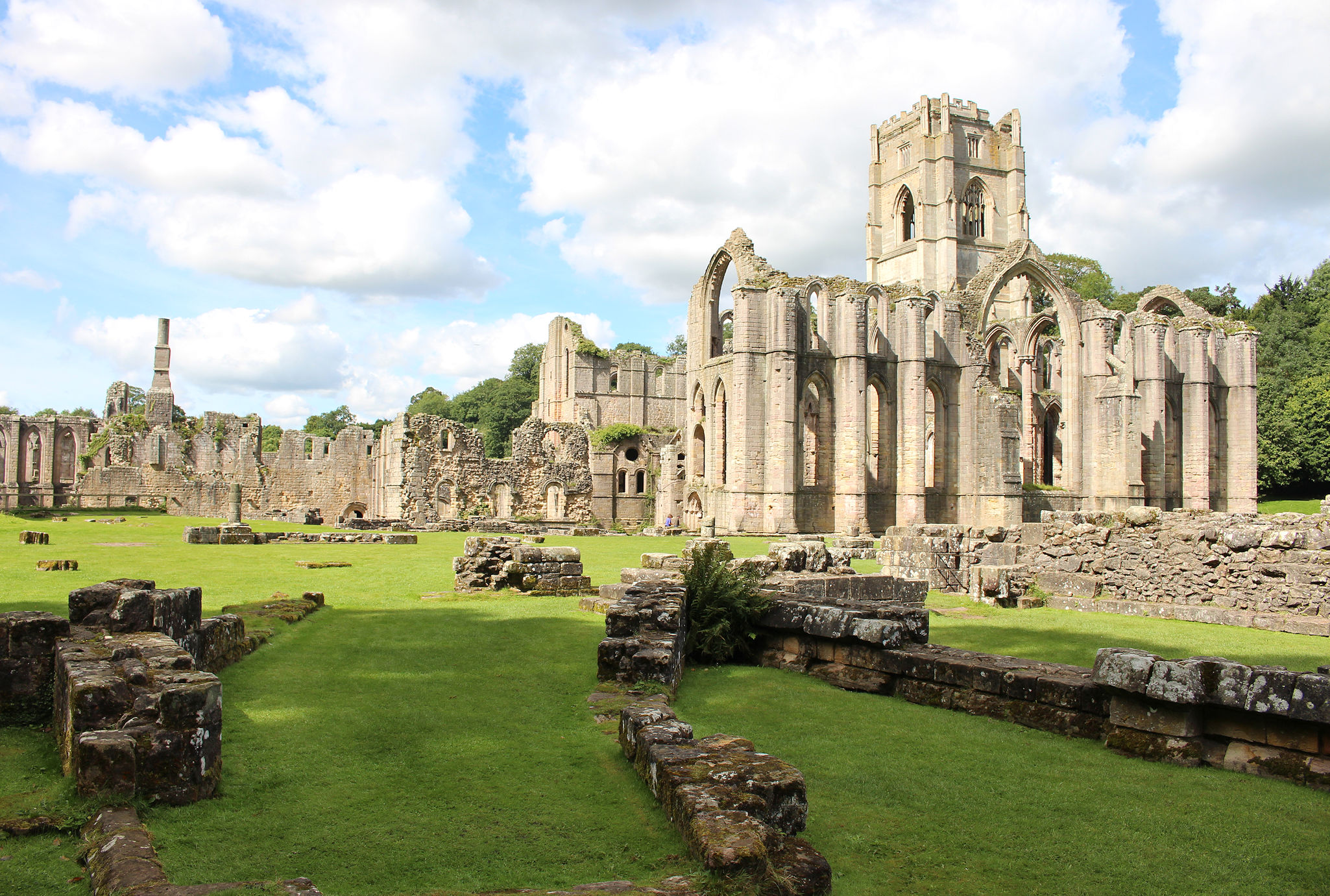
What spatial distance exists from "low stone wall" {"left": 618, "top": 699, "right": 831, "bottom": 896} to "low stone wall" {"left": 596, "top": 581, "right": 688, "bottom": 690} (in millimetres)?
1459

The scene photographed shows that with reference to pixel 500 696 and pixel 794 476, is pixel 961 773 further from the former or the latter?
pixel 794 476

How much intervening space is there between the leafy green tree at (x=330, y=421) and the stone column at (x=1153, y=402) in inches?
2708

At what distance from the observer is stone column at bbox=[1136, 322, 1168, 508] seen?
112ft

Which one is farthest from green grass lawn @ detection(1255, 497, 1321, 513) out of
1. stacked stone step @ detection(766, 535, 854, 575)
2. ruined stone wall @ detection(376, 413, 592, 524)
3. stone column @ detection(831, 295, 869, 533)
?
stacked stone step @ detection(766, 535, 854, 575)

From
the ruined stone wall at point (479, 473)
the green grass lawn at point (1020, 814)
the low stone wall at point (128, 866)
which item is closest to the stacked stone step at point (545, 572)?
the green grass lawn at point (1020, 814)

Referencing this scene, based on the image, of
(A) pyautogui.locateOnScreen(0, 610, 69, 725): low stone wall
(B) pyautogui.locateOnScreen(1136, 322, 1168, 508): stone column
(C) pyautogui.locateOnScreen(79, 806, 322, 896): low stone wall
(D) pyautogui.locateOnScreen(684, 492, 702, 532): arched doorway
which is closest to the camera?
(C) pyautogui.locateOnScreen(79, 806, 322, 896): low stone wall

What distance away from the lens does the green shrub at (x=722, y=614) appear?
23.7 feet

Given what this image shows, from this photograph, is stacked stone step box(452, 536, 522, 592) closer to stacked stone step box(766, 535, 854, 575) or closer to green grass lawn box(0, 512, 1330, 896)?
stacked stone step box(766, 535, 854, 575)

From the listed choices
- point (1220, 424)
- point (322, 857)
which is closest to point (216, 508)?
point (322, 857)

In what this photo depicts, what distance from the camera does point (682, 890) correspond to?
276cm

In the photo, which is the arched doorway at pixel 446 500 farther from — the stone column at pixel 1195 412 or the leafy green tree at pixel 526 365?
the leafy green tree at pixel 526 365

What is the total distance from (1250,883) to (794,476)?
25130mm

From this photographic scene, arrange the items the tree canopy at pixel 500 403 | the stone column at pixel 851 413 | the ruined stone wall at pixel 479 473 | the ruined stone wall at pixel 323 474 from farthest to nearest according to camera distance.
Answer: the tree canopy at pixel 500 403
the ruined stone wall at pixel 323 474
the ruined stone wall at pixel 479 473
the stone column at pixel 851 413

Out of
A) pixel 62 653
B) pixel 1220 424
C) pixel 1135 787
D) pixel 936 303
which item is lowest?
pixel 1135 787
